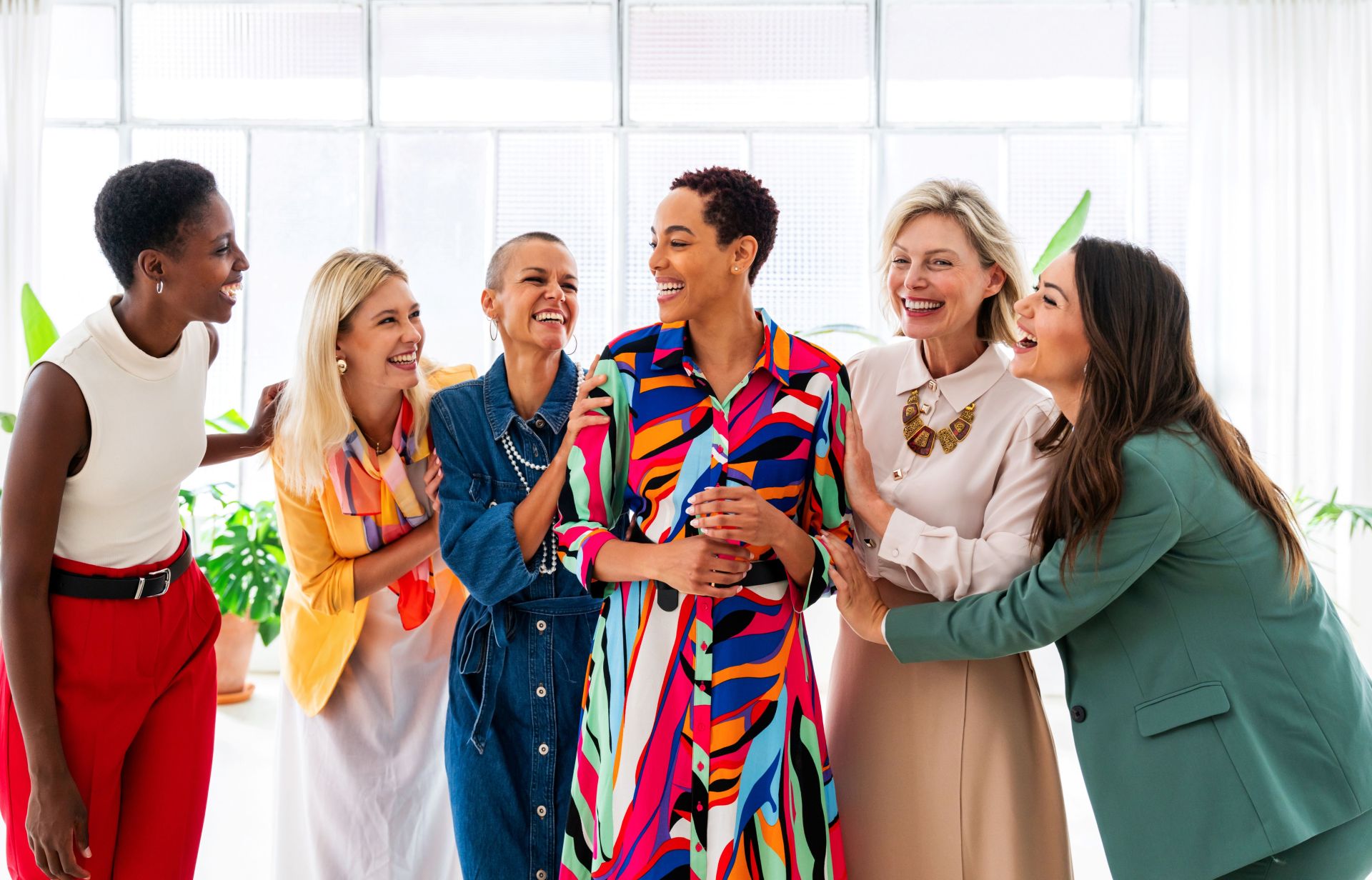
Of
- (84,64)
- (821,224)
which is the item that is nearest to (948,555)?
(821,224)

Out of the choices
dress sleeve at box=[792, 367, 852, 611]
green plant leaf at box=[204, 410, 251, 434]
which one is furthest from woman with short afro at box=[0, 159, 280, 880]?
green plant leaf at box=[204, 410, 251, 434]

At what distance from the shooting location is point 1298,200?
17.3 feet

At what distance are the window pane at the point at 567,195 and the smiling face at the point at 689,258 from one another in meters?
3.90

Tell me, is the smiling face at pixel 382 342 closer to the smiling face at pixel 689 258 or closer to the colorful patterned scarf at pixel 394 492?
the colorful patterned scarf at pixel 394 492

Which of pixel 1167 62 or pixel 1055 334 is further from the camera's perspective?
pixel 1167 62

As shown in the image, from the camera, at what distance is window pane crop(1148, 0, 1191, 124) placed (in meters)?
5.49

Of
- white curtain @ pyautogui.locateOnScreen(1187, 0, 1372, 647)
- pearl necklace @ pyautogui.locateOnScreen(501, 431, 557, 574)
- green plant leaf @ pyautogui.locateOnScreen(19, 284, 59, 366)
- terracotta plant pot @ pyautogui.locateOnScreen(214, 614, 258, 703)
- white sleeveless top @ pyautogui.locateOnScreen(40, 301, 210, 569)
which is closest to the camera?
Answer: white sleeveless top @ pyautogui.locateOnScreen(40, 301, 210, 569)

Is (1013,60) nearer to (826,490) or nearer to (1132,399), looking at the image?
(1132,399)

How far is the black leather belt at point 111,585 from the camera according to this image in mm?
1814

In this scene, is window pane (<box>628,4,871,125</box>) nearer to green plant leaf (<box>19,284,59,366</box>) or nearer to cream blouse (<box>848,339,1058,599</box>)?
green plant leaf (<box>19,284,59,366</box>)

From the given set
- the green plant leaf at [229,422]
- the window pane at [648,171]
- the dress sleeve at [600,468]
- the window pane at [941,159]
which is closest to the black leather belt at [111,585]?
the dress sleeve at [600,468]

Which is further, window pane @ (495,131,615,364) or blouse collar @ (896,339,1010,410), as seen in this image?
window pane @ (495,131,615,364)

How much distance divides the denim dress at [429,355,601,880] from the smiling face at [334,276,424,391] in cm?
23

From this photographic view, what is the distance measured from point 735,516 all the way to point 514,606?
0.65m
